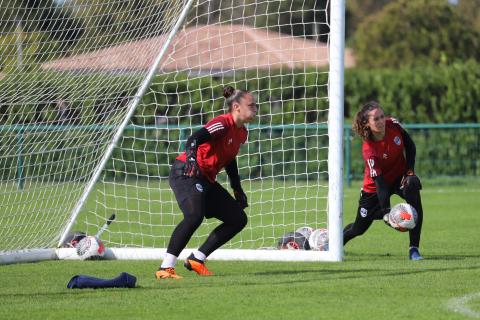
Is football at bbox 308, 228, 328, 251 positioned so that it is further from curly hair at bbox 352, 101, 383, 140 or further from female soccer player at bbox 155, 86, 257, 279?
female soccer player at bbox 155, 86, 257, 279

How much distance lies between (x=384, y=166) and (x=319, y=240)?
108cm

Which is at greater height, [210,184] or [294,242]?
[210,184]

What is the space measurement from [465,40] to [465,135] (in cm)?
1744

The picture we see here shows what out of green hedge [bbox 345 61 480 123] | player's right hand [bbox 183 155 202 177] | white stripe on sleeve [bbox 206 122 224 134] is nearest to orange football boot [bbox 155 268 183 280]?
player's right hand [bbox 183 155 202 177]

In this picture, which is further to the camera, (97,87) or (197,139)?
(97,87)

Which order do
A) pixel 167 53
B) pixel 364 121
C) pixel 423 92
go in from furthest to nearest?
pixel 423 92 < pixel 167 53 < pixel 364 121

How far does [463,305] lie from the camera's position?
7648 millimetres

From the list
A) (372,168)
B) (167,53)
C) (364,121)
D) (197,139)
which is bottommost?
(372,168)

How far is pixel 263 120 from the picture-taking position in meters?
24.5

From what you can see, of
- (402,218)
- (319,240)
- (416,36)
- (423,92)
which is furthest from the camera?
(416,36)

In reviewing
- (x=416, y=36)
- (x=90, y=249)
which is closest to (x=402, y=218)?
(x=90, y=249)

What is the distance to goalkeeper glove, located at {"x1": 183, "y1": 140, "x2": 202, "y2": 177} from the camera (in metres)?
9.16

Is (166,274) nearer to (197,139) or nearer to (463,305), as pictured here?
(197,139)

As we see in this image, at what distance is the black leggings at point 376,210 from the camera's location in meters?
10.8
